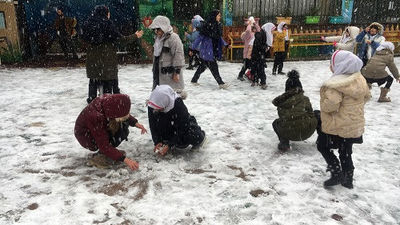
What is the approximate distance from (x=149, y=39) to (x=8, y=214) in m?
9.30

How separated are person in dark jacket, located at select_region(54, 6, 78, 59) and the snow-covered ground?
601cm

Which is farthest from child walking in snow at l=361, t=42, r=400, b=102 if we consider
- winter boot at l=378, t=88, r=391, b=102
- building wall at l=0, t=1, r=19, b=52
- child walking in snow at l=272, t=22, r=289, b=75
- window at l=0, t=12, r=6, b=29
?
window at l=0, t=12, r=6, b=29

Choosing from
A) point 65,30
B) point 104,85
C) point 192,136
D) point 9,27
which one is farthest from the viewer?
point 65,30

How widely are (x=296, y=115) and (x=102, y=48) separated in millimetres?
3331

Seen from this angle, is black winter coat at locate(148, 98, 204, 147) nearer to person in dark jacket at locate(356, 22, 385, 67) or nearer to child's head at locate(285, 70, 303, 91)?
child's head at locate(285, 70, 303, 91)

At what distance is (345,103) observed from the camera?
3.21m

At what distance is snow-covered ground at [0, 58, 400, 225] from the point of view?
9.98 feet

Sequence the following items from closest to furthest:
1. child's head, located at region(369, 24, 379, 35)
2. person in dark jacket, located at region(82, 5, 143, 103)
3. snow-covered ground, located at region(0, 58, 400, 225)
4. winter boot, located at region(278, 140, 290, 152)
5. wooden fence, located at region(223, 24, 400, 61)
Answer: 1. snow-covered ground, located at region(0, 58, 400, 225)
2. winter boot, located at region(278, 140, 290, 152)
3. person in dark jacket, located at region(82, 5, 143, 103)
4. child's head, located at region(369, 24, 379, 35)
5. wooden fence, located at region(223, 24, 400, 61)

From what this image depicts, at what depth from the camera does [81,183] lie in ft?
11.7

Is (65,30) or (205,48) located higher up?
(65,30)

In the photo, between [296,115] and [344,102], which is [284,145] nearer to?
[296,115]

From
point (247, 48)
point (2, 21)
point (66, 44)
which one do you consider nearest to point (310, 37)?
point (247, 48)

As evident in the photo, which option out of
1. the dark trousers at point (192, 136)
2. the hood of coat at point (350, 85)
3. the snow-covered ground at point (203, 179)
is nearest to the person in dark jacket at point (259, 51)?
the snow-covered ground at point (203, 179)

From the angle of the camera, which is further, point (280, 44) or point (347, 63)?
point (280, 44)
